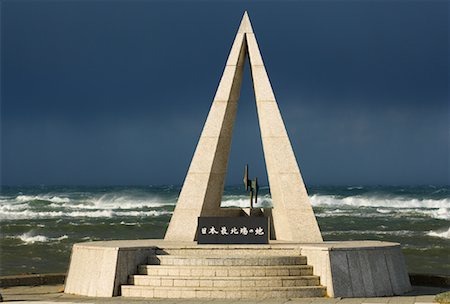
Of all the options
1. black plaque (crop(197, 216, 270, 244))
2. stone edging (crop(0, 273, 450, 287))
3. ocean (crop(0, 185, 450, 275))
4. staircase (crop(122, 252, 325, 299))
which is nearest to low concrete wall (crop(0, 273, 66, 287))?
stone edging (crop(0, 273, 450, 287))

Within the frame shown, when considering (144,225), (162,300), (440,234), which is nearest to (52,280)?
(162,300)

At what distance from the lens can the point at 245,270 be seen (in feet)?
59.5

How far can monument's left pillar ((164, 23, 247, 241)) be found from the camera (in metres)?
21.8

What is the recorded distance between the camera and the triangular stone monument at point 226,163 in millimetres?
21359

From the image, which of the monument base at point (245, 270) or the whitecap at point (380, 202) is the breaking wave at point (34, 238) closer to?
the monument base at point (245, 270)

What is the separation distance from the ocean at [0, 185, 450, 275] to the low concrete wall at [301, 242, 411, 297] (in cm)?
1003

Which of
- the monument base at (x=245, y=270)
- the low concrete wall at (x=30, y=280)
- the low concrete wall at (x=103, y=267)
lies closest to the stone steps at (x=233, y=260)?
the monument base at (x=245, y=270)

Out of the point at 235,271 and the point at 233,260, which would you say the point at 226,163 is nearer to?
the point at 233,260

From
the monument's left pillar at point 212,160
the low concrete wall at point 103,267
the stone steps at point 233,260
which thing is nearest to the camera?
the stone steps at point 233,260

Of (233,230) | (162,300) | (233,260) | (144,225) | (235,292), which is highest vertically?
(144,225)

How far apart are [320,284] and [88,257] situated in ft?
16.6

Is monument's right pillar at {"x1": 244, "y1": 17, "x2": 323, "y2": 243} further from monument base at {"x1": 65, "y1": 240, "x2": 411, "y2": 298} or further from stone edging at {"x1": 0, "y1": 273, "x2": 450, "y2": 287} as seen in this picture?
stone edging at {"x1": 0, "y1": 273, "x2": 450, "y2": 287}

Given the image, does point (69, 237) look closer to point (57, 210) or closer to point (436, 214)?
point (57, 210)

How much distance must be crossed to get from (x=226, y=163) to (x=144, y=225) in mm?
30625
